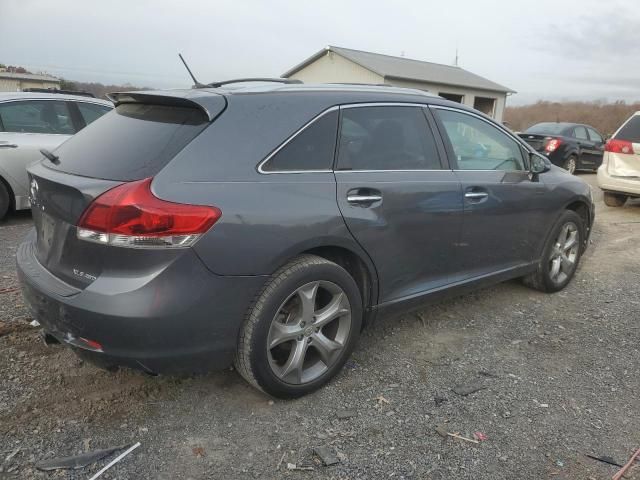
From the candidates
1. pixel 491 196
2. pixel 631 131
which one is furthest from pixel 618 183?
pixel 491 196

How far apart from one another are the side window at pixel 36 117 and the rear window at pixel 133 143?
4133mm

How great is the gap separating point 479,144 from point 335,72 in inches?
887

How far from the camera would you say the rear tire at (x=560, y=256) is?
4.43 m

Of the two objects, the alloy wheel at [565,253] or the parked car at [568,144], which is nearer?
the alloy wheel at [565,253]

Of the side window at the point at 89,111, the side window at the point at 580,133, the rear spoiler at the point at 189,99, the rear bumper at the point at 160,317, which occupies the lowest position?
the side window at the point at 580,133

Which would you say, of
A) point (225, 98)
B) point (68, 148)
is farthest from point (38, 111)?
point (225, 98)

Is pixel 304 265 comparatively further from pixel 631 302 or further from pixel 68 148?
pixel 631 302

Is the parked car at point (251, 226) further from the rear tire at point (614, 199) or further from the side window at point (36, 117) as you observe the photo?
the rear tire at point (614, 199)

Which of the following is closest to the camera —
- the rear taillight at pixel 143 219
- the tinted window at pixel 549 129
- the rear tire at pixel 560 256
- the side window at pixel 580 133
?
the rear taillight at pixel 143 219

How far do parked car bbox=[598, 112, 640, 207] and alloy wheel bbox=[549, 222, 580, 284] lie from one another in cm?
421

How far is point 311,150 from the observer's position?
110 inches

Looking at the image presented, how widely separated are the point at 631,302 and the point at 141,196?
4.14 meters

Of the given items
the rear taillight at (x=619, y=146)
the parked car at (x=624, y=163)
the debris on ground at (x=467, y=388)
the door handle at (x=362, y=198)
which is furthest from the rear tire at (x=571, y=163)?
the door handle at (x=362, y=198)

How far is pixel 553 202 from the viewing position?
4289mm
